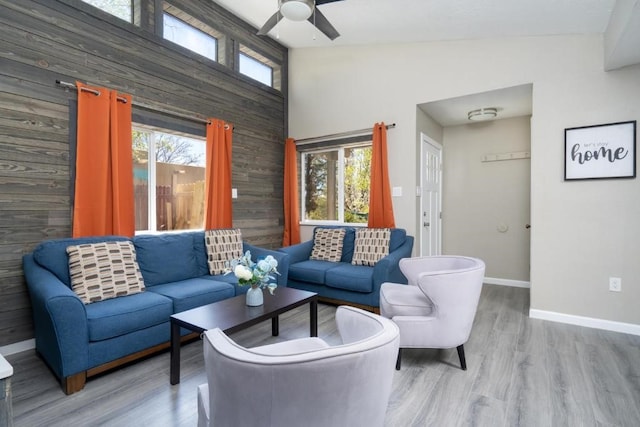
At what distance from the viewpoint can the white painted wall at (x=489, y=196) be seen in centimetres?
450

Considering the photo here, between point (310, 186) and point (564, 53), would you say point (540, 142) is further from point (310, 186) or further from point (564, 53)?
point (310, 186)

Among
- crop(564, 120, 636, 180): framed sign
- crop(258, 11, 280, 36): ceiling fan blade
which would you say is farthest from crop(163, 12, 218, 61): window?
crop(564, 120, 636, 180): framed sign

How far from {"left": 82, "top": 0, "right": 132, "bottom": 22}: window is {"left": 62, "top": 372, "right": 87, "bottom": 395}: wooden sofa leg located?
10.0 ft

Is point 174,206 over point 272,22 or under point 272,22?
under

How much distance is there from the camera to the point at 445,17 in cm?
313

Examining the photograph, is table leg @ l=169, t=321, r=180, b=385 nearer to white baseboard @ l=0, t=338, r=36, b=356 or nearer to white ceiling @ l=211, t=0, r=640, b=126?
white baseboard @ l=0, t=338, r=36, b=356

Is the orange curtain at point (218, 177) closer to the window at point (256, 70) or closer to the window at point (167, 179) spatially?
the window at point (167, 179)

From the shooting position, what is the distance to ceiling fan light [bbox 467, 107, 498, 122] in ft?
13.4

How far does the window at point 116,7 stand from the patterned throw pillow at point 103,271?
2.19m

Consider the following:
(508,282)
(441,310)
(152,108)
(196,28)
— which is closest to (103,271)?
(152,108)

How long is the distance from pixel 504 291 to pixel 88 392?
456 cm

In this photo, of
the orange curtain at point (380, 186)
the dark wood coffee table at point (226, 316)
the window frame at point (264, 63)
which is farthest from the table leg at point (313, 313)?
the window frame at point (264, 63)

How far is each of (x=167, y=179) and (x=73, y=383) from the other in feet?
7.13

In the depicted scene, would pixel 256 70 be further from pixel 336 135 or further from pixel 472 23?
pixel 472 23
